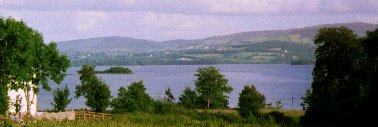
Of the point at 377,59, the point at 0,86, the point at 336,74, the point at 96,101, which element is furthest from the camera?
the point at 96,101

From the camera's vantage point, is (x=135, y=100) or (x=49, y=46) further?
(x=135, y=100)

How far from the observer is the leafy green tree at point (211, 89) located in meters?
86.8

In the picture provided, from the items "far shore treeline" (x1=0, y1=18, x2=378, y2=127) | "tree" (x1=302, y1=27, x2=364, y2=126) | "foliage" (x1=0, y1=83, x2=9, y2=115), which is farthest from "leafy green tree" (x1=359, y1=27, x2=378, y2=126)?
"foliage" (x1=0, y1=83, x2=9, y2=115)

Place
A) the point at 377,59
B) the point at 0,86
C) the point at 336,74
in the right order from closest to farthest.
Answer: the point at 0,86
the point at 377,59
the point at 336,74

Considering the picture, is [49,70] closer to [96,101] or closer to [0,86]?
[0,86]

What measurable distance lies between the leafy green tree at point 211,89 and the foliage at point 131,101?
16.7 meters

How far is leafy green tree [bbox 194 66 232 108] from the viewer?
86.8 meters

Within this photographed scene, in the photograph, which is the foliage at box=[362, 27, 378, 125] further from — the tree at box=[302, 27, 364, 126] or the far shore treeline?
the tree at box=[302, 27, 364, 126]

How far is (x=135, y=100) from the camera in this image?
7100 centimetres

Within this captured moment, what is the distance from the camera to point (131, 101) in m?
70.1

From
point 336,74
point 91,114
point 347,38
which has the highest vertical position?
point 347,38

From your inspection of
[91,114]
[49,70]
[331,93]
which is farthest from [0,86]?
[331,93]

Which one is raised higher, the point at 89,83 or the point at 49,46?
the point at 49,46

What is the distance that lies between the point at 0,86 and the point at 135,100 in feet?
72.4
